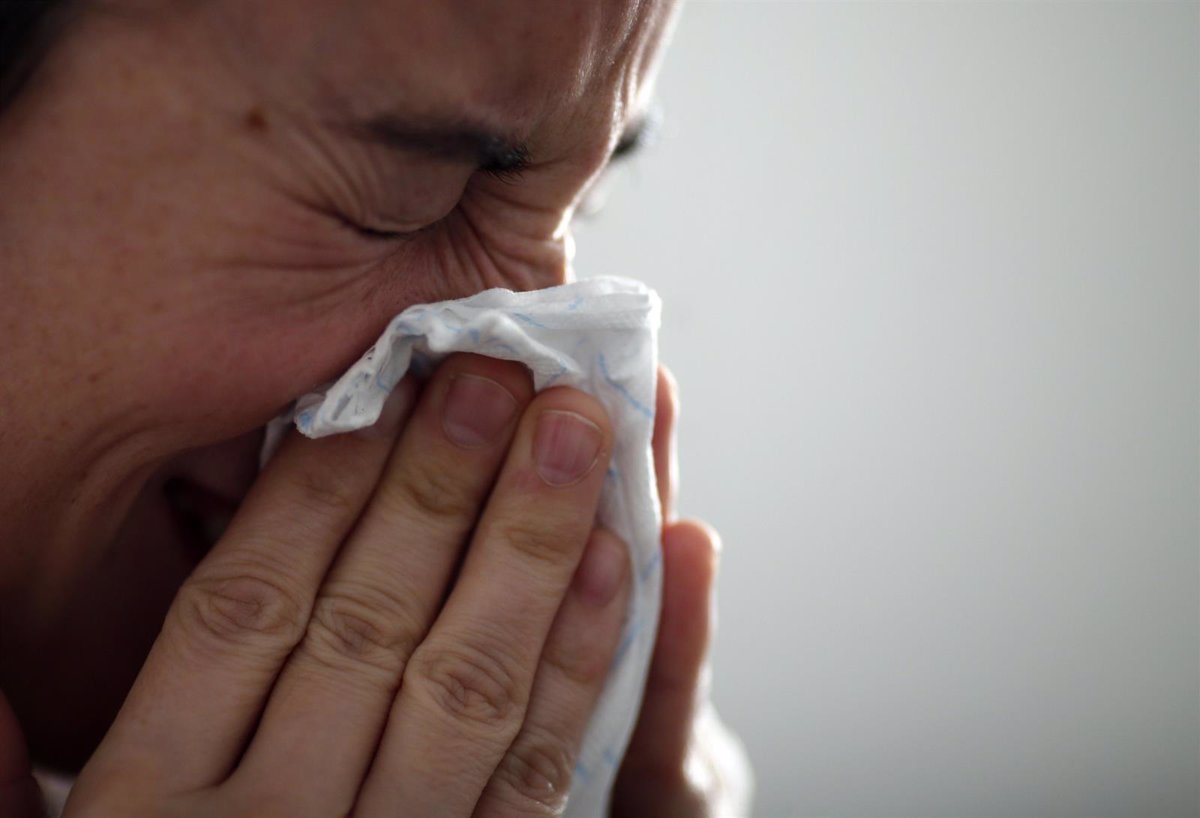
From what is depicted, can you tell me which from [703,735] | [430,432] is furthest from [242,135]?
[703,735]

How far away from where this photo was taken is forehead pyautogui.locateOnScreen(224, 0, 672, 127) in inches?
26.0

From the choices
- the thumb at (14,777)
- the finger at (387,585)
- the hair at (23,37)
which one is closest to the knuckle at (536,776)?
the finger at (387,585)

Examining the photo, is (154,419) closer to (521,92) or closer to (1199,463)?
(521,92)

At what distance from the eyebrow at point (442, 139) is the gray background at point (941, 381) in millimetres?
1901

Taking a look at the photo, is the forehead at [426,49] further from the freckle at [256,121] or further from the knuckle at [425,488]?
the knuckle at [425,488]

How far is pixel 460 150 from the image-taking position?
2.39 ft

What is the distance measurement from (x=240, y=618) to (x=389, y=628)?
0.12 m

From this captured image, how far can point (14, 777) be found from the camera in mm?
762

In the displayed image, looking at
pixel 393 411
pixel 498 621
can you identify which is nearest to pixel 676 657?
pixel 498 621

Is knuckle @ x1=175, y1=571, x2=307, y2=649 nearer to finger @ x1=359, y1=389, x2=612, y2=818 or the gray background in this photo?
finger @ x1=359, y1=389, x2=612, y2=818

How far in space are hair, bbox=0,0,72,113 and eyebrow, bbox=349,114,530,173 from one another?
201 millimetres

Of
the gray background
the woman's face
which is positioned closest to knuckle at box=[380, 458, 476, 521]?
the woman's face

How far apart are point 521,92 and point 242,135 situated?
20 centimetres

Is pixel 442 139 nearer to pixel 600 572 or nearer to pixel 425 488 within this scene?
pixel 425 488
